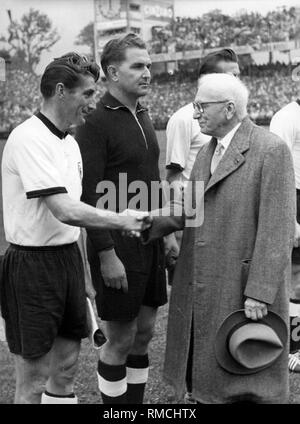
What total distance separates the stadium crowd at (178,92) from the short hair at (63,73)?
65.2ft

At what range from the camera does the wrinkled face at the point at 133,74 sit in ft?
10.9

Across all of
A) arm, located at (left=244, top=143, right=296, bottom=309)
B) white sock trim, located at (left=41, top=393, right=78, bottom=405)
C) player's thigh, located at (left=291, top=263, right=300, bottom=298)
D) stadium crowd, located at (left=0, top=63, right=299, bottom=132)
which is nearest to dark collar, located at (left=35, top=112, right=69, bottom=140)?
arm, located at (left=244, top=143, right=296, bottom=309)

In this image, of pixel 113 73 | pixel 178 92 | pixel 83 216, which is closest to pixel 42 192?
pixel 83 216

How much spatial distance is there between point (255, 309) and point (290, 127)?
5.92 feet

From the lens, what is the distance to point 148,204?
3.39m

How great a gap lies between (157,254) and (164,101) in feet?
73.2

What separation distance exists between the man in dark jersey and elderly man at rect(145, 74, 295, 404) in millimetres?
440

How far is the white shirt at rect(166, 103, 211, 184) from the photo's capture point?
3994mm

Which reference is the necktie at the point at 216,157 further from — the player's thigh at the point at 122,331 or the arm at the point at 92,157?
the player's thigh at the point at 122,331

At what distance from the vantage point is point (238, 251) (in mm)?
2705

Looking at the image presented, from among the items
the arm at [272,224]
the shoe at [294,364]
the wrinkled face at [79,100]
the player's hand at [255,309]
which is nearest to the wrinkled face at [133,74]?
the wrinkled face at [79,100]

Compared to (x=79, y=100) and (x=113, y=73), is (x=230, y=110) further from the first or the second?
(x=113, y=73)

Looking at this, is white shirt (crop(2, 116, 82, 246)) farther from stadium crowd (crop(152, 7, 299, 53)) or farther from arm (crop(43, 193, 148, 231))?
stadium crowd (crop(152, 7, 299, 53))

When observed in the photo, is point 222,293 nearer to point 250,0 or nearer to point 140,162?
point 140,162
